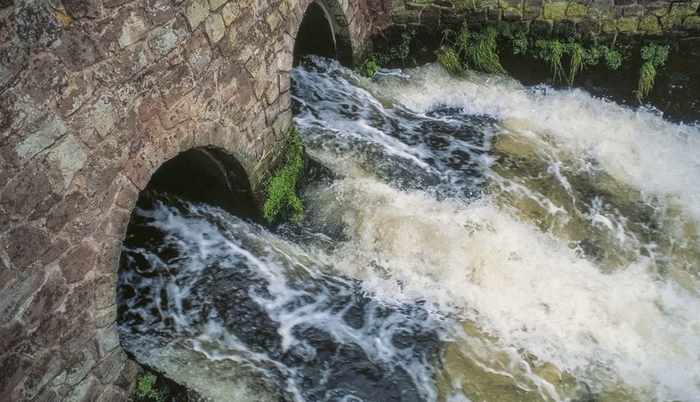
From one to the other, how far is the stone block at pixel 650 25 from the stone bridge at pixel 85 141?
4.50 meters

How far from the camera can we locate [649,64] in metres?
6.06

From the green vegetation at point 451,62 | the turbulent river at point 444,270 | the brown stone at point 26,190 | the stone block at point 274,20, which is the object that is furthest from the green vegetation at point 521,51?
the brown stone at point 26,190

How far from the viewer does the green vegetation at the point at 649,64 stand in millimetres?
5992

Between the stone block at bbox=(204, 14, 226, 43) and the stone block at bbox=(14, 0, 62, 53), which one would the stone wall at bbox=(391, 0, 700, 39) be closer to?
the stone block at bbox=(204, 14, 226, 43)

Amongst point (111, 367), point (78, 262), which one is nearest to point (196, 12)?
point (78, 262)

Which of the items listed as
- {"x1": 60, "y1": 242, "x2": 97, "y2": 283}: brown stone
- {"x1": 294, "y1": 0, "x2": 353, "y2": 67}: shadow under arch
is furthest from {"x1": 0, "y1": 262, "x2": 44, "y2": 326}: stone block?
{"x1": 294, "y1": 0, "x2": 353, "y2": 67}: shadow under arch

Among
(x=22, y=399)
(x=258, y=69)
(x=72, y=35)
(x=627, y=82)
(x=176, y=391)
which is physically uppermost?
(x=72, y=35)

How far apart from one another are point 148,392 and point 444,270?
85.5 inches

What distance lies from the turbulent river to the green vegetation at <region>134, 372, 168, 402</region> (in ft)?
0.39

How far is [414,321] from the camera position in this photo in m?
3.83

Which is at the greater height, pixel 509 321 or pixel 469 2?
pixel 469 2

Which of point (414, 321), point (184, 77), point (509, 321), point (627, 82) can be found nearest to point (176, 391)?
point (414, 321)

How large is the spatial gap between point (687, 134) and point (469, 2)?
2.67 metres

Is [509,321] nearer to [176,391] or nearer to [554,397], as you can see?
[554,397]
